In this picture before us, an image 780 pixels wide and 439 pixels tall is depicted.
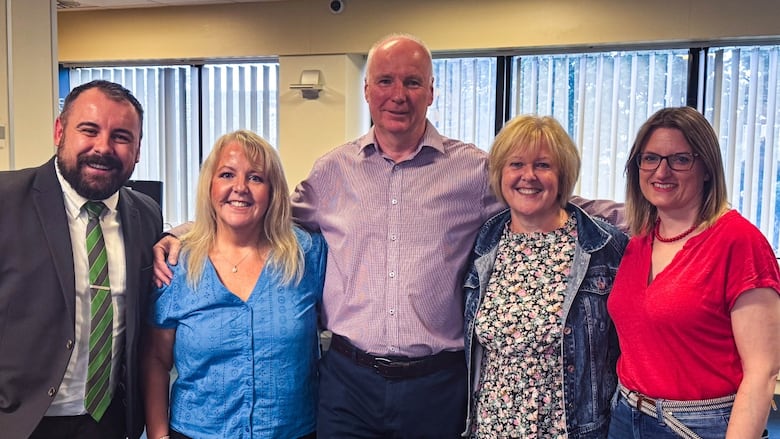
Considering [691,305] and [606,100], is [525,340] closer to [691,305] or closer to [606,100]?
[691,305]

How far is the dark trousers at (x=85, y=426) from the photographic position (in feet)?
5.70

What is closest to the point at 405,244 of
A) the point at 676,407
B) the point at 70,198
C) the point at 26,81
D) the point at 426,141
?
the point at 426,141

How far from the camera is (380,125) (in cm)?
215

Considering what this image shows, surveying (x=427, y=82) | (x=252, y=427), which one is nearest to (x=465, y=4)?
(x=427, y=82)

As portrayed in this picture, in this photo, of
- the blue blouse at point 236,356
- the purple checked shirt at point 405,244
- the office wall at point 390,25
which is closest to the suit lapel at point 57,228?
the blue blouse at point 236,356

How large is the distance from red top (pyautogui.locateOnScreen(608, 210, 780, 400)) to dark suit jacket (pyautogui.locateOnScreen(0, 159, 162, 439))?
1.52 meters

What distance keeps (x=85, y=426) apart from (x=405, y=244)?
1055 mm

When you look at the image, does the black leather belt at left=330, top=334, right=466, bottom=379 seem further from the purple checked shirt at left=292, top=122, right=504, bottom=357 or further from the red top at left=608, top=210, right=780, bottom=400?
the red top at left=608, top=210, right=780, bottom=400

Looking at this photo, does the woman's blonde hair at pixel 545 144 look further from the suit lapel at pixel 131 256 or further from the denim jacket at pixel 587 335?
the suit lapel at pixel 131 256

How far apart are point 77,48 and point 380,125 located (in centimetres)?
528

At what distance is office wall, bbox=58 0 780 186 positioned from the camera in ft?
15.6

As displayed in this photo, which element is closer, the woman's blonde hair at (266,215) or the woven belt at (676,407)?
the woven belt at (676,407)

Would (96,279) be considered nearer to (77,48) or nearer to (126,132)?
(126,132)

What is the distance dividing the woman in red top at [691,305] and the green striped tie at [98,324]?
1423 millimetres
